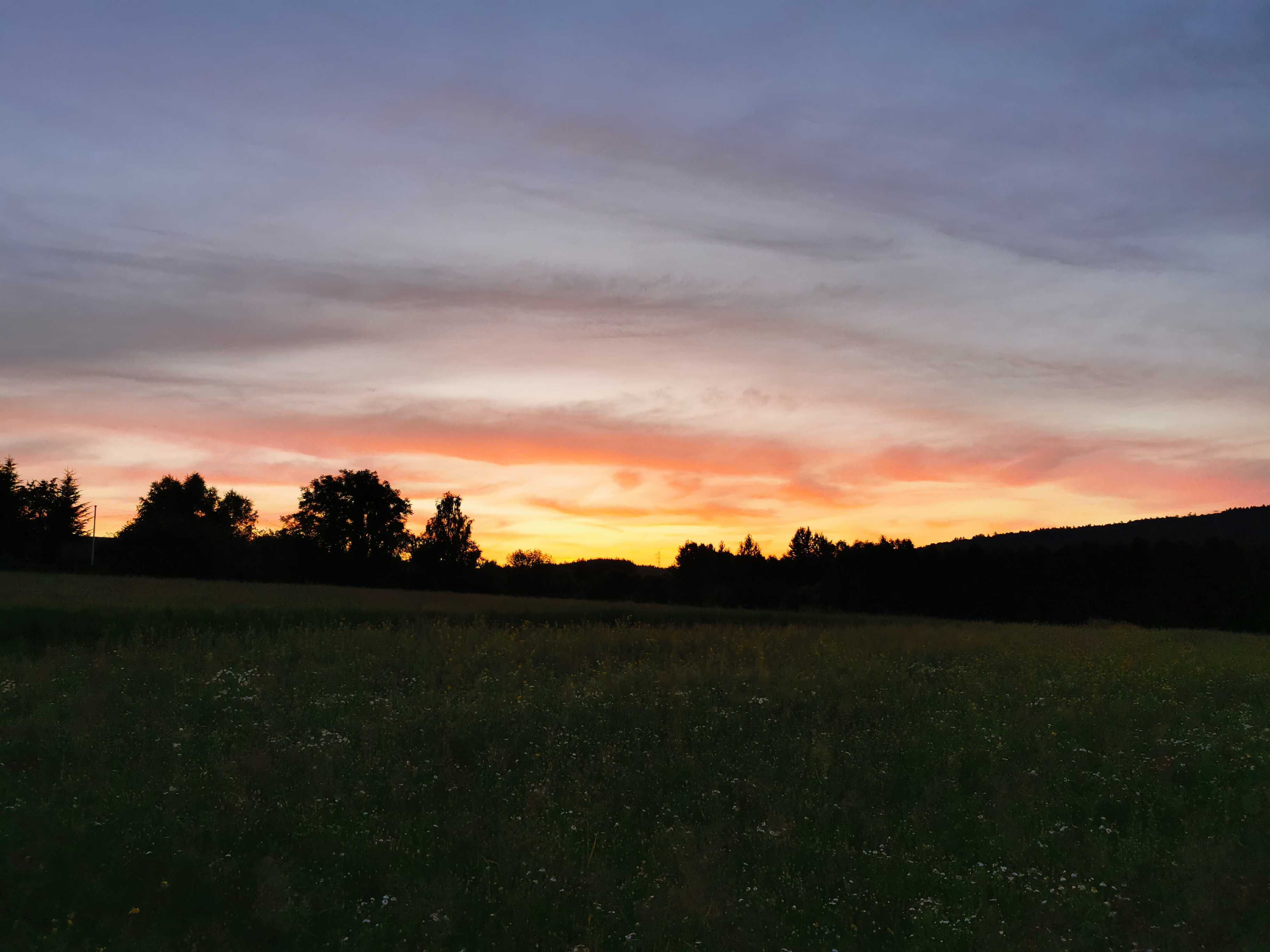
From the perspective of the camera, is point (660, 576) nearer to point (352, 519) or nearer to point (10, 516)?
point (352, 519)

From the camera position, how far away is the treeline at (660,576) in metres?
75.6

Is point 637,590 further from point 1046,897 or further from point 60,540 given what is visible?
point 1046,897

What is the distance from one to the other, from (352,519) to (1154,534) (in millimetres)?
86831

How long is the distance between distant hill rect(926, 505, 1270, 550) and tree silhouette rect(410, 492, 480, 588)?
164 feet

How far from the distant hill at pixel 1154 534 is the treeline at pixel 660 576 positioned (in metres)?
0.89

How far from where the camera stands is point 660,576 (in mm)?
118938

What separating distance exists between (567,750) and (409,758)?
8.45 feet

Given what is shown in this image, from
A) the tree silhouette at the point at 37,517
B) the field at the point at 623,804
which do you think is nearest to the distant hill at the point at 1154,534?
the field at the point at 623,804

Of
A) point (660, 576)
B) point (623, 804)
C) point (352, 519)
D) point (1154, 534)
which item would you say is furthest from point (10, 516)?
point (1154, 534)

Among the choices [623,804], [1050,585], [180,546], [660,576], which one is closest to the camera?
[623,804]

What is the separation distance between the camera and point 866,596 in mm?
90750

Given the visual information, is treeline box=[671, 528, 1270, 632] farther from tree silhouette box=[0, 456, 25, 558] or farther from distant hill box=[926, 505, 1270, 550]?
tree silhouette box=[0, 456, 25, 558]

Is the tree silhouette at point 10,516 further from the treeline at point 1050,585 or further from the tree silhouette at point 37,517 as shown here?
the treeline at point 1050,585

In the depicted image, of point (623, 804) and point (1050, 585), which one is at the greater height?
point (1050, 585)
